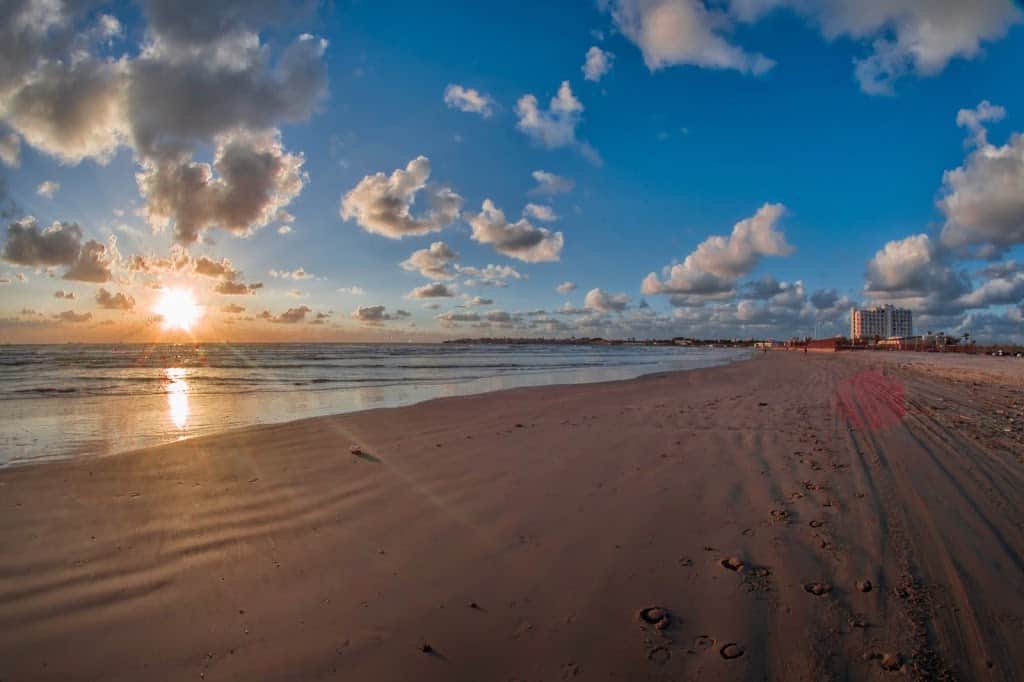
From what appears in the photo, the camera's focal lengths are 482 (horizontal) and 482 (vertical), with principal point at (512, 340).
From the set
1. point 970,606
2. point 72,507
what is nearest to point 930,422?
point 970,606

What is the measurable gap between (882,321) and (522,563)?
790 feet

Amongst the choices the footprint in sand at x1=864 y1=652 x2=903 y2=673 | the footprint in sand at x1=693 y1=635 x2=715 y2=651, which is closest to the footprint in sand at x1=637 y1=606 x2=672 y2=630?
the footprint in sand at x1=693 y1=635 x2=715 y2=651

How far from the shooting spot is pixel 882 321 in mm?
193375

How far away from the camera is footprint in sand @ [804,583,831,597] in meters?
3.62

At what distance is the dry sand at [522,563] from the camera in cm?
301

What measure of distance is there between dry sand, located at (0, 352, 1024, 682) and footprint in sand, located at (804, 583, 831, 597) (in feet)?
0.10

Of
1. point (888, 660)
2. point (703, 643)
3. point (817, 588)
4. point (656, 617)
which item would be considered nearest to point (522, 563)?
point (656, 617)

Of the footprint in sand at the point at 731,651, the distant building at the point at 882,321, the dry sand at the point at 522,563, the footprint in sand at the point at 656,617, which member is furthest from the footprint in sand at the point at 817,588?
the distant building at the point at 882,321

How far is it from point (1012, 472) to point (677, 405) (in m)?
7.08

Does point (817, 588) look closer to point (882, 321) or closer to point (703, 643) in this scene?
point (703, 643)

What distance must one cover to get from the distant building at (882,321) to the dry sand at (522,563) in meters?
228

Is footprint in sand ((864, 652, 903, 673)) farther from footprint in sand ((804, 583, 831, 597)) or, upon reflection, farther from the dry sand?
footprint in sand ((804, 583, 831, 597))

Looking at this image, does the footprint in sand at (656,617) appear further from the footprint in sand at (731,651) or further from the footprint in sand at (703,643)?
the footprint in sand at (731,651)

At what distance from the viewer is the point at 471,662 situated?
2961mm
